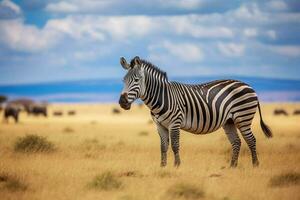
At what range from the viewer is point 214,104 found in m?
14.8

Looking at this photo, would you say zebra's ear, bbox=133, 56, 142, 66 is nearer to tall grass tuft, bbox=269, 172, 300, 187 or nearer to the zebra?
the zebra

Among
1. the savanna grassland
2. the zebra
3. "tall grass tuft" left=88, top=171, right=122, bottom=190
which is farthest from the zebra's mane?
"tall grass tuft" left=88, top=171, right=122, bottom=190

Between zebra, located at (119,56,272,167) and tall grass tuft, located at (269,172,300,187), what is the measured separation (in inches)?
103

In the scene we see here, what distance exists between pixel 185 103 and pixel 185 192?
13.8ft

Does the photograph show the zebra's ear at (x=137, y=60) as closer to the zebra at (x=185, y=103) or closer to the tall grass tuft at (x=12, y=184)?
the zebra at (x=185, y=103)

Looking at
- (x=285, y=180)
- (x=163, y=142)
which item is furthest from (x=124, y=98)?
(x=285, y=180)

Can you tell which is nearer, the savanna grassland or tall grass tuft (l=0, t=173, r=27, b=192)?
the savanna grassland

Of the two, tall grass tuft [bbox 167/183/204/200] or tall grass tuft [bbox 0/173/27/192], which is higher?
tall grass tuft [bbox 167/183/204/200]

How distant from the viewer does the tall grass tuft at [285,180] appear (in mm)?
11758

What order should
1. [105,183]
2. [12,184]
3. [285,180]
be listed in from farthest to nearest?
1. [285,180]
2. [105,183]
3. [12,184]

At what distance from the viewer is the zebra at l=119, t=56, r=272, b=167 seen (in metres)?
13.6

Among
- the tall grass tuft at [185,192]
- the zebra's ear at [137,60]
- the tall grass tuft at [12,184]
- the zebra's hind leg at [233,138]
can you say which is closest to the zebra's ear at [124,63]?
the zebra's ear at [137,60]

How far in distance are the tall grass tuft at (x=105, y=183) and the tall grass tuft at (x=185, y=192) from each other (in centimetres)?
121

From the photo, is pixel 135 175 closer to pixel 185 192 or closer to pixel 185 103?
pixel 185 103
